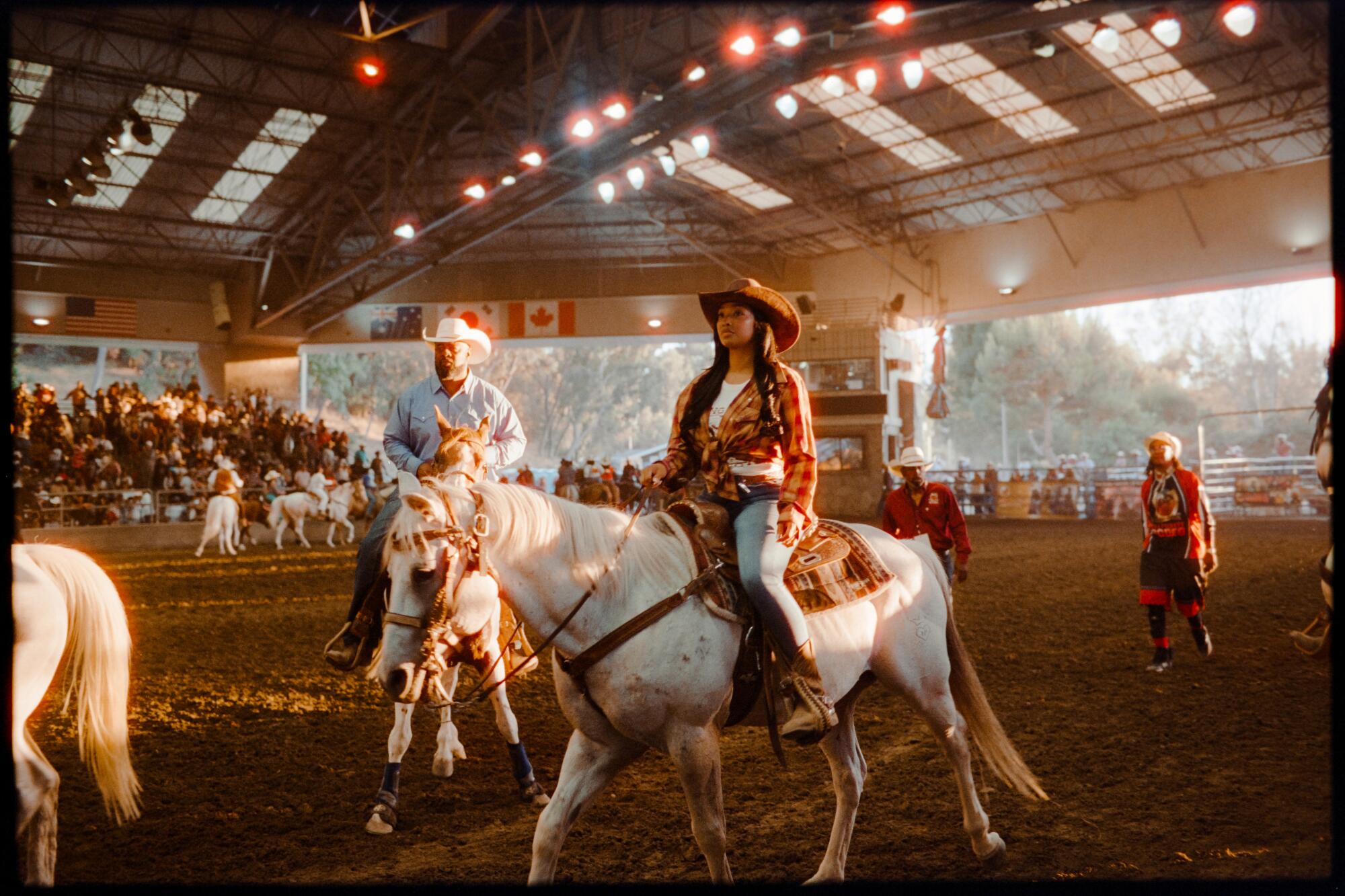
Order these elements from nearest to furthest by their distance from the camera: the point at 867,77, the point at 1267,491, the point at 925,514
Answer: the point at 925,514
the point at 867,77
the point at 1267,491

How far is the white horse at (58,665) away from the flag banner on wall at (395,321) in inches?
1045

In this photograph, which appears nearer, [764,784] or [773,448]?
[773,448]

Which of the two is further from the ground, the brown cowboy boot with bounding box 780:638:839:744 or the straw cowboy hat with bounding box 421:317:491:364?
the straw cowboy hat with bounding box 421:317:491:364

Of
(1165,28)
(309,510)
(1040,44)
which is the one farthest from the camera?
(309,510)

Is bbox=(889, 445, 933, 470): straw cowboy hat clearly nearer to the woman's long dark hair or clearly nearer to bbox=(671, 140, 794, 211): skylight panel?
the woman's long dark hair

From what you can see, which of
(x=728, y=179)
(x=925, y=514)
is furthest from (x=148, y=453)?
(x=925, y=514)

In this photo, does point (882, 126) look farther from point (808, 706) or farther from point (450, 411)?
point (808, 706)

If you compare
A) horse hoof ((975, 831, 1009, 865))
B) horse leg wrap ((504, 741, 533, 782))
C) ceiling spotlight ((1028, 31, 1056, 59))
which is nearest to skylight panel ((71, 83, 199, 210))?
ceiling spotlight ((1028, 31, 1056, 59))

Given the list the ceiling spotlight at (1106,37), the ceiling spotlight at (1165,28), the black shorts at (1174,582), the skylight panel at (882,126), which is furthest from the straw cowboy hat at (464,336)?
the skylight panel at (882,126)

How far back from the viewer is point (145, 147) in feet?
68.7

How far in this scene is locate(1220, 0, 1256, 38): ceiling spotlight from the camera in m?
12.1

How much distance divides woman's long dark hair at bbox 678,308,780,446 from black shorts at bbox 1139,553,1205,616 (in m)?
4.66

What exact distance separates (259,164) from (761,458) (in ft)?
74.3

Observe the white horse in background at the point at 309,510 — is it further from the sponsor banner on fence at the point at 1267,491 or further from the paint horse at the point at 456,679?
the sponsor banner on fence at the point at 1267,491
